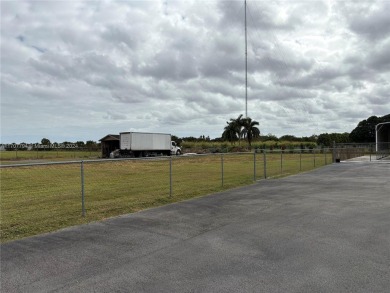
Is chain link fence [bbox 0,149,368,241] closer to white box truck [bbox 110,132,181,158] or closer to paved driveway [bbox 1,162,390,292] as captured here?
paved driveway [bbox 1,162,390,292]

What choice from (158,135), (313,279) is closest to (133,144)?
(158,135)

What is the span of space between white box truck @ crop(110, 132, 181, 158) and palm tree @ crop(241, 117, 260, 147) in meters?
25.8

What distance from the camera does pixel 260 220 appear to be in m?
7.66

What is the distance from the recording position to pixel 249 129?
249 feet

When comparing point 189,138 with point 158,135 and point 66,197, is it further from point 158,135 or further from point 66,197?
point 66,197

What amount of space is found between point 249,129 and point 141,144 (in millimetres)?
31530

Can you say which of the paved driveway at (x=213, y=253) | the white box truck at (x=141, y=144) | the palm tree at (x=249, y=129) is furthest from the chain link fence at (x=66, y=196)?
the palm tree at (x=249, y=129)

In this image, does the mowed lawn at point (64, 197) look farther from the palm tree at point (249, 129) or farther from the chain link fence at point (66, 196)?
the palm tree at point (249, 129)

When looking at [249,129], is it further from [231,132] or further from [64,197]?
[64,197]

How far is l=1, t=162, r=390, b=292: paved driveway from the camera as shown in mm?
4254

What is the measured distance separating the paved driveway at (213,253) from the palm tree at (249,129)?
67439 mm

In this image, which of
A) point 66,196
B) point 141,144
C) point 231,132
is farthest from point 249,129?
point 66,196

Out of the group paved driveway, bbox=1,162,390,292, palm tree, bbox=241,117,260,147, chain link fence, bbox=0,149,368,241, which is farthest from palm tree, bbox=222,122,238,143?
paved driveway, bbox=1,162,390,292

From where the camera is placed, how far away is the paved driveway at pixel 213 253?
425 cm
